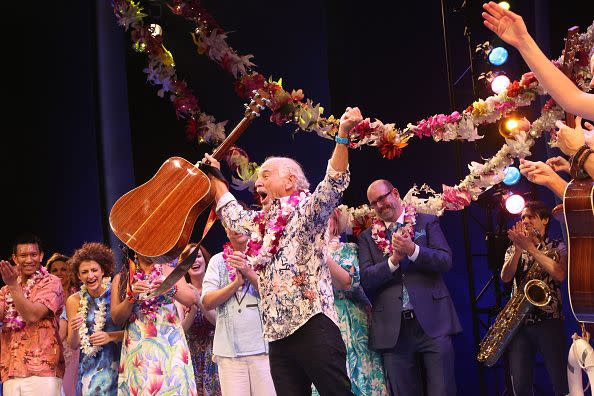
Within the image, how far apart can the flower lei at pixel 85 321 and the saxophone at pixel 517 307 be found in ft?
9.28

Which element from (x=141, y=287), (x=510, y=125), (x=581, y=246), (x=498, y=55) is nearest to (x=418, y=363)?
(x=510, y=125)

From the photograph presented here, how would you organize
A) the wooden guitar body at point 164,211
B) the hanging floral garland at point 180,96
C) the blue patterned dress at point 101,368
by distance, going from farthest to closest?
the hanging floral garland at point 180,96 → the blue patterned dress at point 101,368 → the wooden guitar body at point 164,211

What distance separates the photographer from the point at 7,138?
782 centimetres

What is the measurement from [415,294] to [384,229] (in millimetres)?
615

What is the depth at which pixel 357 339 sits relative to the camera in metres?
5.59

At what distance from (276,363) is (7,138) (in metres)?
5.22

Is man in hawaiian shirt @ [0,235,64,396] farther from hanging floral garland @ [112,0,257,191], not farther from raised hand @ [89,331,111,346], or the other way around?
hanging floral garland @ [112,0,257,191]

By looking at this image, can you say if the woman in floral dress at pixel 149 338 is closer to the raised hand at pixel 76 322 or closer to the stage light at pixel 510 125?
the raised hand at pixel 76 322

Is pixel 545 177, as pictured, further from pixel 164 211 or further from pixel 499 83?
pixel 499 83

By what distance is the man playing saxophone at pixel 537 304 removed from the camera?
5254 mm

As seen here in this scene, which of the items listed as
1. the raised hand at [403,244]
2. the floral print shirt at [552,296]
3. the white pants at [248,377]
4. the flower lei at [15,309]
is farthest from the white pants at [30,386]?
the floral print shirt at [552,296]

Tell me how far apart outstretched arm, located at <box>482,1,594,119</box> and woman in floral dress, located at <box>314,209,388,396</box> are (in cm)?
274

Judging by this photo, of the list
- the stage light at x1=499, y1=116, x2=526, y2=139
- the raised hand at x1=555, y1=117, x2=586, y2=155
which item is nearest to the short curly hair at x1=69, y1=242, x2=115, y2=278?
the stage light at x1=499, y1=116, x2=526, y2=139

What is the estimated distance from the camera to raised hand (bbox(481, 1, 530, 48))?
2.84m
